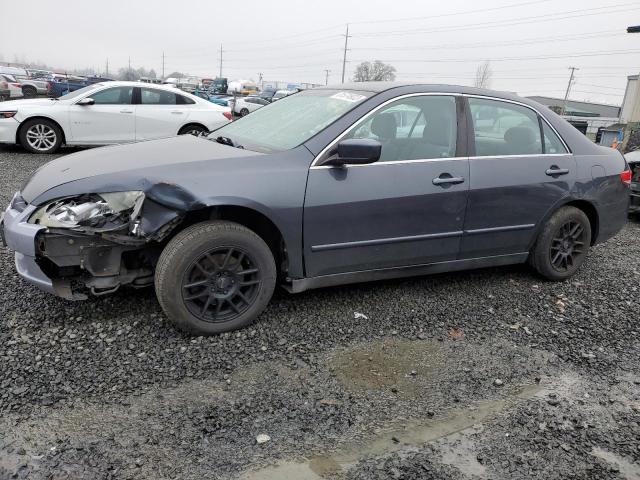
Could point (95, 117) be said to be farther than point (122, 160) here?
Yes

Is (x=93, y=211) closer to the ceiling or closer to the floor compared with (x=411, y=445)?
closer to the ceiling

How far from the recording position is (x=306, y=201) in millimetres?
3262

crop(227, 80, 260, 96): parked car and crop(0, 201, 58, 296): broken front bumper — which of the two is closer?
crop(0, 201, 58, 296): broken front bumper

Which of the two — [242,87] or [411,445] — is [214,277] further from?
[242,87]

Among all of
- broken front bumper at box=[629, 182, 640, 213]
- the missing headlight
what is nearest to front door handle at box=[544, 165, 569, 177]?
the missing headlight

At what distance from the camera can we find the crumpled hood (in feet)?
10.4

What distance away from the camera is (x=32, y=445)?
2.26 m

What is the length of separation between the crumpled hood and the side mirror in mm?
547

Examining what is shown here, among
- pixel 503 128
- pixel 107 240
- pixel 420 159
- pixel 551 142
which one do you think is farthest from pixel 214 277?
pixel 551 142

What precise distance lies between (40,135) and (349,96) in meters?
8.04

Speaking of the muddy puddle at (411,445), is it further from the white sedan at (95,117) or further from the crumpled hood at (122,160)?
the white sedan at (95,117)

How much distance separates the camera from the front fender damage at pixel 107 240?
2971 millimetres

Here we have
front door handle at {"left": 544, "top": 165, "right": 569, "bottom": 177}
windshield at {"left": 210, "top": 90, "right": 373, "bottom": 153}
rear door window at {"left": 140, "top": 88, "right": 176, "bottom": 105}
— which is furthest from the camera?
rear door window at {"left": 140, "top": 88, "right": 176, "bottom": 105}

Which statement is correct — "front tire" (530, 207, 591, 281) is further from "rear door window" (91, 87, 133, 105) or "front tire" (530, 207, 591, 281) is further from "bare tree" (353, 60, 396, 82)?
"bare tree" (353, 60, 396, 82)
